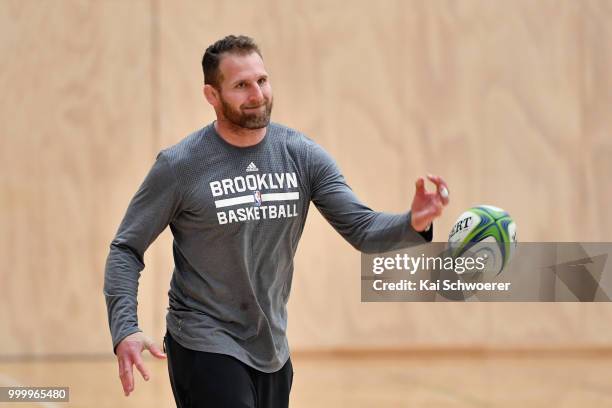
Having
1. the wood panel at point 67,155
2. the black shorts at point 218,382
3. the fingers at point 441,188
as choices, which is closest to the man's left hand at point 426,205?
the fingers at point 441,188

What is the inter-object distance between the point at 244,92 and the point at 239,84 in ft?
0.11

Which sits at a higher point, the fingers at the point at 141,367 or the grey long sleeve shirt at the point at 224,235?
the grey long sleeve shirt at the point at 224,235

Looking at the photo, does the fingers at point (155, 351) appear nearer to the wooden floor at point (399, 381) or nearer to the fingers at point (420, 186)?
the fingers at point (420, 186)

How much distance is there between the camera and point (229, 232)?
11.0ft

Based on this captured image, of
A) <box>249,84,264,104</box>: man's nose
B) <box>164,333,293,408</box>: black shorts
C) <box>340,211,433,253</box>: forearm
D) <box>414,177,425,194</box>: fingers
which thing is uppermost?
<box>249,84,264,104</box>: man's nose

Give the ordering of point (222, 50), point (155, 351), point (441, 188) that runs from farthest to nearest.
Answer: point (222, 50), point (155, 351), point (441, 188)

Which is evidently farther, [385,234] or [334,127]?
[334,127]

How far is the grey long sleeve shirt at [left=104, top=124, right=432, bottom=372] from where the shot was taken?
10.9ft

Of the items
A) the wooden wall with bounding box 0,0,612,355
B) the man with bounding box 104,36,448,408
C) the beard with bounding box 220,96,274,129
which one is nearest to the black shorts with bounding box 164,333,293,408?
the man with bounding box 104,36,448,408

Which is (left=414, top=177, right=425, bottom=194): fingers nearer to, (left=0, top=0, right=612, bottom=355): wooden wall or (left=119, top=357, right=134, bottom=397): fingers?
(left=119, top=357, right=134, bottom=397): fingers

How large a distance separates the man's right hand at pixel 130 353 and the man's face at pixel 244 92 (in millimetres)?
811

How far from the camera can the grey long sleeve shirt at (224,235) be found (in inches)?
131

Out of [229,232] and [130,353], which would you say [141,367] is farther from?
[229,232]

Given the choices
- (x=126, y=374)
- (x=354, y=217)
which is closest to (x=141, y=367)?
(x=126, y=374)
